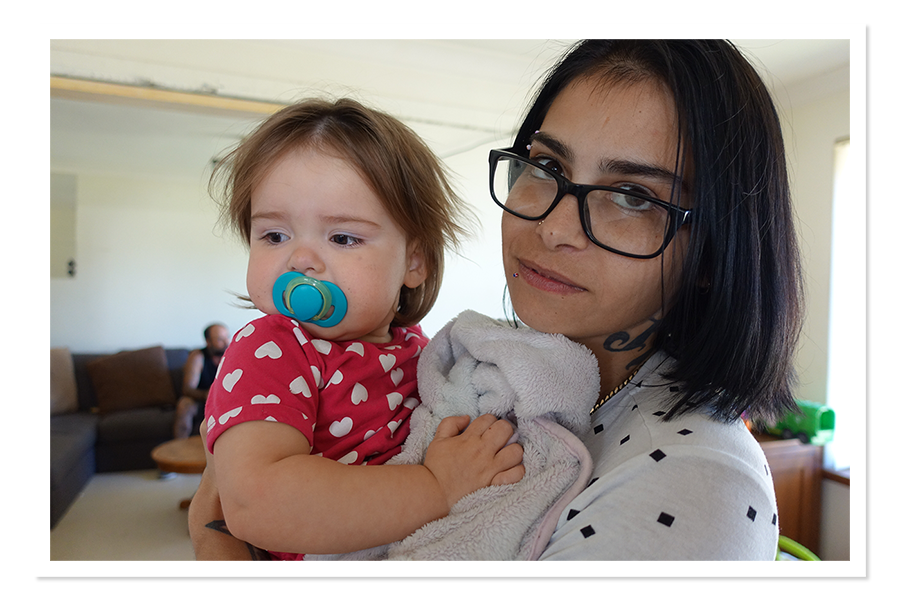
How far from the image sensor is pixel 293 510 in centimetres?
65

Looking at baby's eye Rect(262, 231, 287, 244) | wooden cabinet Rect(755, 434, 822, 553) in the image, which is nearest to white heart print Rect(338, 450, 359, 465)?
baby's eye Rect(262, 231, 287, 244)

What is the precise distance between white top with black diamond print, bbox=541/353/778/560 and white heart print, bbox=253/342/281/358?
41 cm

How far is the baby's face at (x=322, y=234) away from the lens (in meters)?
0.81

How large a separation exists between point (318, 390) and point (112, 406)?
6.51 metres

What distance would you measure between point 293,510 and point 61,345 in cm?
726

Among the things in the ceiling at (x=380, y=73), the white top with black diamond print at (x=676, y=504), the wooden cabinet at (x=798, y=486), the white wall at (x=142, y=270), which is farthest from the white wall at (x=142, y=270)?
the white top with black diamond print at (x=676, y=504)

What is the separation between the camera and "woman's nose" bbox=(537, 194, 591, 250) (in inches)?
29.4

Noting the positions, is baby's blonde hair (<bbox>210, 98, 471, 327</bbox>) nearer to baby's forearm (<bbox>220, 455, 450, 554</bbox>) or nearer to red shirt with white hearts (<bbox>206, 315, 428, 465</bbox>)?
red shirt with white hearts (<bbox>206, 315, 428, 465</bbox>)

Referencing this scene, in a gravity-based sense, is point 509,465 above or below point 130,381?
above

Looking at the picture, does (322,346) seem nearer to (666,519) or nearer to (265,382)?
(265,382)

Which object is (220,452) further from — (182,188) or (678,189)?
(182,188)

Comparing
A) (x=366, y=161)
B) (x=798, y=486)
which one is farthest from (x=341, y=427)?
(x=798, y=486)

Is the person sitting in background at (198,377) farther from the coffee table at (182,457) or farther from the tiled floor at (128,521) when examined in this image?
the coffee table at (182,457)

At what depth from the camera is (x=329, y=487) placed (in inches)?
26.1
